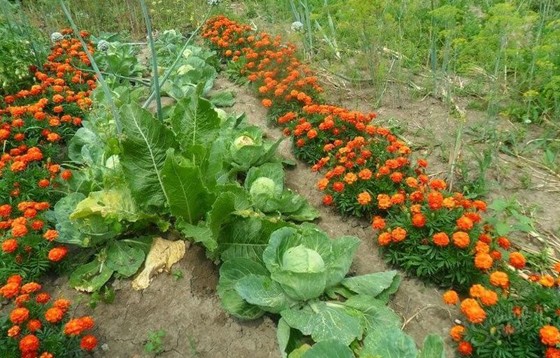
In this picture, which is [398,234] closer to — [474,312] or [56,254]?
[474,312]

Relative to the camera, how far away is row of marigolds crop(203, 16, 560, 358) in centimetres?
234

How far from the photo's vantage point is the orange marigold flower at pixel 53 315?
96.0 inches

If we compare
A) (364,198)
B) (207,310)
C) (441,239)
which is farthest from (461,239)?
(207,310)

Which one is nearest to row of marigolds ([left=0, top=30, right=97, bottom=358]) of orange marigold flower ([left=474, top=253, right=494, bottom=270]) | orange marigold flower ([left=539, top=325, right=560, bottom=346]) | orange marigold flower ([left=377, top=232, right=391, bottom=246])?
orange marigold flower ([left=377, top=232, right=391, bottom=246])

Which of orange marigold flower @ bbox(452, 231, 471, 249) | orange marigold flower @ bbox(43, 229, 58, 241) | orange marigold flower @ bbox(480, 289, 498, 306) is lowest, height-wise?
orange marigold flower @ bbox(480, 289, 498, 306)

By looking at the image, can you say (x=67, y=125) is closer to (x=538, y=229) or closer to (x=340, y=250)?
(x=340, y=250)

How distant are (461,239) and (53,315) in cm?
231

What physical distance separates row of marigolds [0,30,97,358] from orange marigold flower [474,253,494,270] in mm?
2143

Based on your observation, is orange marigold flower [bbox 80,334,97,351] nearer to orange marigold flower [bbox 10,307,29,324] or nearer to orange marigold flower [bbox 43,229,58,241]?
orange marigold flower [bbox 10,307,29,324]

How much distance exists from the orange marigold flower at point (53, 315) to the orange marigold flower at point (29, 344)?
0.15 metres

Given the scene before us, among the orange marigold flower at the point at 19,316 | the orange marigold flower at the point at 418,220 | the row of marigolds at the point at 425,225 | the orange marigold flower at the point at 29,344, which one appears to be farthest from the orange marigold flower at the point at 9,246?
the orange marigold flower at the point at 418,220

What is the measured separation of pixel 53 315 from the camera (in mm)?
2443

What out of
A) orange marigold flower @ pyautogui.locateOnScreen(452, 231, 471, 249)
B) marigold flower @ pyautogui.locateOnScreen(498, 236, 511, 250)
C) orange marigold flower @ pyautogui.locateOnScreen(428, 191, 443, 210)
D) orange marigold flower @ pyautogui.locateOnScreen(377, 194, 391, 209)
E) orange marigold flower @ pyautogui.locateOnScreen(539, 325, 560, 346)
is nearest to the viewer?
orange marigold flower @ pyautogui.locateOnScreen(539, 325, 560, 346)

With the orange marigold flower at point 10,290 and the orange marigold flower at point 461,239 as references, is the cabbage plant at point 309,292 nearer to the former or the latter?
the orange marigold flower at point 461,239
